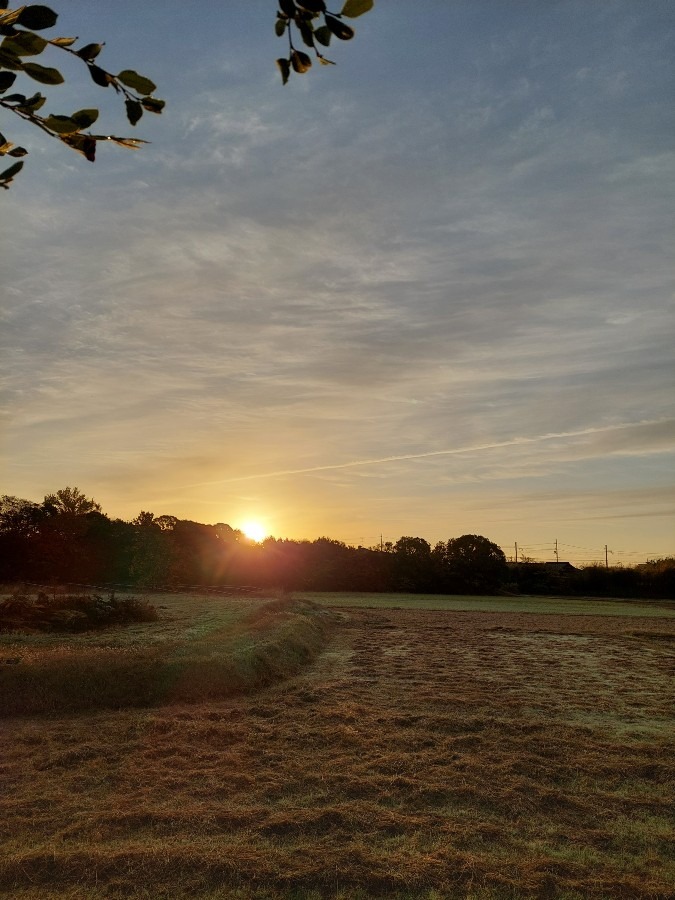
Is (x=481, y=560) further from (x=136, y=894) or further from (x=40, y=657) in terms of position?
(x=136, y=894)

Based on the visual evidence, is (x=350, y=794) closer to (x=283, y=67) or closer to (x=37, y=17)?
(x=283, y=67)

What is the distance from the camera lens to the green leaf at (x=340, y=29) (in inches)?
82.7

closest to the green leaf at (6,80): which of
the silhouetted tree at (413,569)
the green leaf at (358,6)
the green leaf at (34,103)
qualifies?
the green leaf at (34,103)

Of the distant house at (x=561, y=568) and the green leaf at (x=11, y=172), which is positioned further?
the distant house at (x=561, y=568)

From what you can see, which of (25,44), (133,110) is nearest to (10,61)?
(25,44)

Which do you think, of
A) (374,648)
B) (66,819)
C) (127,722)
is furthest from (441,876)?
(374,648)

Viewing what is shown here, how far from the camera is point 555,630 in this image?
22688 mm

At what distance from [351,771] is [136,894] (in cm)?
280

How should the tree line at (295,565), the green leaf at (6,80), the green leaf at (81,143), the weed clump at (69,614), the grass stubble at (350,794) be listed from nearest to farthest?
the green leaf at (6,80)
the green leaf at (81,143)
the grass stubble at (350,794)
the weed clump at (69,614)
the tree line at (295,565)

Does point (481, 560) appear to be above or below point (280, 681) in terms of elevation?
above

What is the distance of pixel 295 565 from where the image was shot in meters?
51.1

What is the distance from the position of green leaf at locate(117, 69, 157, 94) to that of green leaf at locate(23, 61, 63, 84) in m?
0.20

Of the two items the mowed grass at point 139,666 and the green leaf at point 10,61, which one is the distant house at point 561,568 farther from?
the green leaf at point 10,61

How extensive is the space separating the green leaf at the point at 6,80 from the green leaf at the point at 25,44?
0.14 meters
